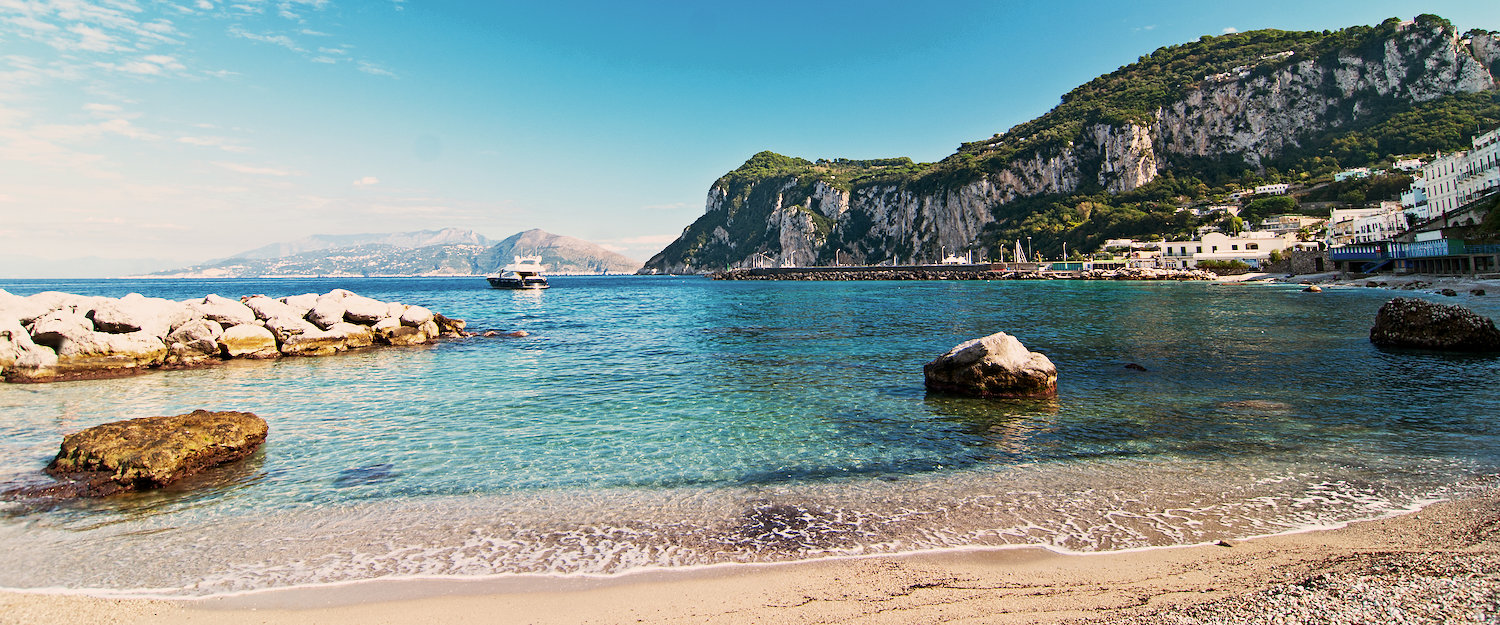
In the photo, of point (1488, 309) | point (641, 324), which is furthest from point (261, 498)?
point (1488, 309)

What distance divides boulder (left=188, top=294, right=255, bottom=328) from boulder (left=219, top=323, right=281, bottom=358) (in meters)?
0.87

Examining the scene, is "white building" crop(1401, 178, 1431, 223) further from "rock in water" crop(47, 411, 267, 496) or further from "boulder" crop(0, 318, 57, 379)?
"boulder" crop(0, 318, 57, 379)

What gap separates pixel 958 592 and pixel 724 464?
5057 millimetres

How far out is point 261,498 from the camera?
29.0 feet

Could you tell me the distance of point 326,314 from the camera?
29828 mm

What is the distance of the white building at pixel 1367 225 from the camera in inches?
3105

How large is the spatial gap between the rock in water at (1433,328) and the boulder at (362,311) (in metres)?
40.6

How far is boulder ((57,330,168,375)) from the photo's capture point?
21.3m

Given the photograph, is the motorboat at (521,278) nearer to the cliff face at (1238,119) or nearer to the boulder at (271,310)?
the boulder at (271,310)

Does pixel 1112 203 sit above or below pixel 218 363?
above

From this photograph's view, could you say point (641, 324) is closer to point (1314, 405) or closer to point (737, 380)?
point (737, 380)

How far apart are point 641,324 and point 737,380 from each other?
22790mm

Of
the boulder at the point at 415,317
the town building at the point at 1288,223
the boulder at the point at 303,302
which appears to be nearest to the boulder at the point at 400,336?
the boulder at the point at 415,317

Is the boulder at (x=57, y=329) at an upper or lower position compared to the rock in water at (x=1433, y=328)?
upper
